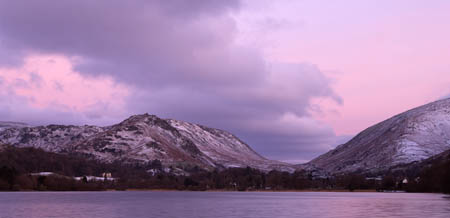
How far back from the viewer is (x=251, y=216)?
121 m

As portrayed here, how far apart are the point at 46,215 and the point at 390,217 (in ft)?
231

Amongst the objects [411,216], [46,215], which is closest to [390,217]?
[411,216]

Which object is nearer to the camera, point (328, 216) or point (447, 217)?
point (447, 217)

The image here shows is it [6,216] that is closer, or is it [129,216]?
[6,216]

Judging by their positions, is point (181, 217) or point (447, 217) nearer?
point (447, 217)

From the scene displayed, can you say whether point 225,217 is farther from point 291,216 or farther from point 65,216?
point 65,216

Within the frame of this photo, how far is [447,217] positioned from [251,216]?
39.1 m

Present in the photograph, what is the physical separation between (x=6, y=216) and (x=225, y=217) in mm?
44082

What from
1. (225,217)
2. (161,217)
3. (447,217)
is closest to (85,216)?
(161,217)

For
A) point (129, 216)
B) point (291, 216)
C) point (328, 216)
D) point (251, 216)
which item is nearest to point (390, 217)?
point (328, 216)

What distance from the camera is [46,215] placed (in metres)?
118

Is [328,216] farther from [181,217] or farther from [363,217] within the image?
[181,217]

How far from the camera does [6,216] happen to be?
114625 millimetres

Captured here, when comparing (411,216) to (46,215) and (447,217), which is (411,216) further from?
(46,215)
